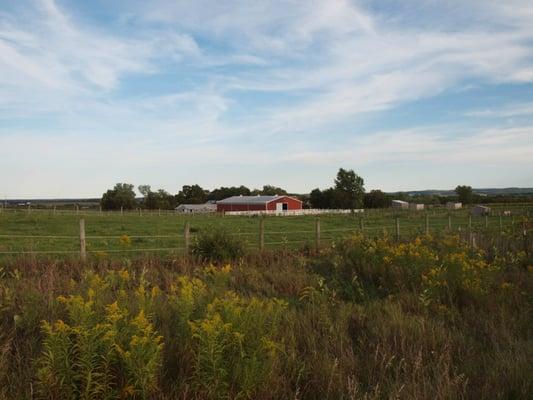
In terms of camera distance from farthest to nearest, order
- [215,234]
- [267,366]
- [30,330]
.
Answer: [215,234] → [30,330] → [267,366]

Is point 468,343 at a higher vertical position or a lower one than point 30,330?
lower

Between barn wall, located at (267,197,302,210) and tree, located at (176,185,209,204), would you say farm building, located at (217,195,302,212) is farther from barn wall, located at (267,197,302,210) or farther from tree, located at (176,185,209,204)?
tree, located at (176,185,209,204)

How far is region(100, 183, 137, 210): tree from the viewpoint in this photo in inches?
4286

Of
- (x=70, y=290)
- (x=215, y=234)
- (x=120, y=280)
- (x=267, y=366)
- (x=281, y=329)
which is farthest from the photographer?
(x=215, y=234)

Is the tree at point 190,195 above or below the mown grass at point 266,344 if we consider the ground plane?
above

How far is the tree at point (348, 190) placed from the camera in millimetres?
99812

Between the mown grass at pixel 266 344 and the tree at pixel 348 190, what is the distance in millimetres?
92594

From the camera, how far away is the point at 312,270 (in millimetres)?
10609

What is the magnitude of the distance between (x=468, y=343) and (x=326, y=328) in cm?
157

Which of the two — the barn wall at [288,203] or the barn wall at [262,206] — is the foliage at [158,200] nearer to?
the barn wall at [262,206]

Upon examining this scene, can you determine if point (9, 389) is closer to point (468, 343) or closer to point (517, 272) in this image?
point (468, 343)

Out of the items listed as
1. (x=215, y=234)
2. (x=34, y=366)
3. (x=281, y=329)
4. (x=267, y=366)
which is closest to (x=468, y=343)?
(x=281, y=329)

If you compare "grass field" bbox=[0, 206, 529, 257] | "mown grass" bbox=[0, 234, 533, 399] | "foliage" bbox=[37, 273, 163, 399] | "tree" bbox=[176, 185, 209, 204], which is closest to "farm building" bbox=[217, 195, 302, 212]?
"grass field" bbox=[0, 206, 529, 257]

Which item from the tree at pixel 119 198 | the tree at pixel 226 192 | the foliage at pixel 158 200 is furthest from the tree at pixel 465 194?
the tree at pixel 119 198
